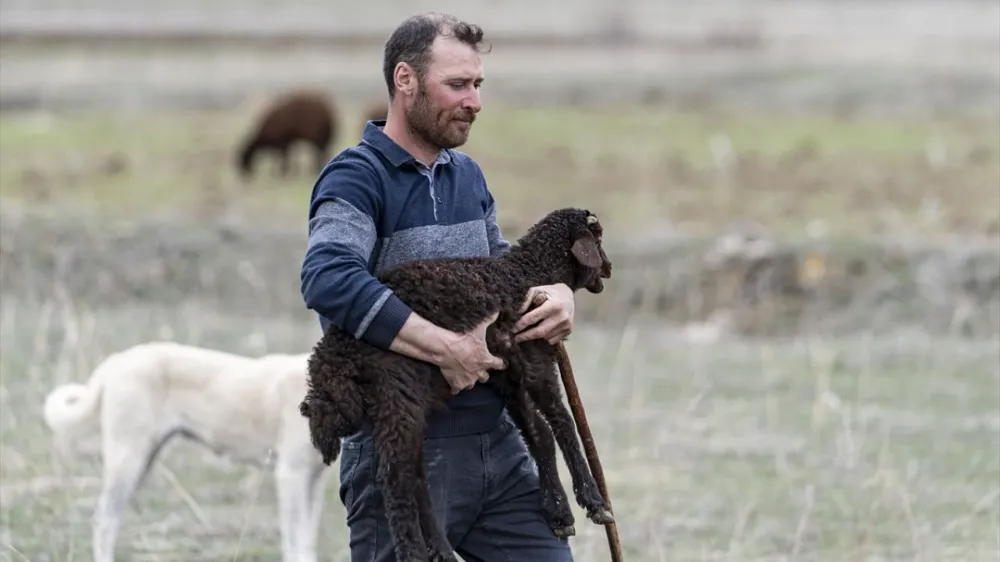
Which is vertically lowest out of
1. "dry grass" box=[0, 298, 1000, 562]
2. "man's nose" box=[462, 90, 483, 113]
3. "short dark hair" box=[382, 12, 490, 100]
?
"dry grass" box=[0, 298, 1000, 562]

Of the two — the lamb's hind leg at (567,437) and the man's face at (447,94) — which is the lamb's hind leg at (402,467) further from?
the man's face at (447,94)

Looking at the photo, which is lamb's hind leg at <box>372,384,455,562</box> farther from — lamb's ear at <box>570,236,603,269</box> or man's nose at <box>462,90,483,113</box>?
man's nose at <box>462,90,483,113</box>

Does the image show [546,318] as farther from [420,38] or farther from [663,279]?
[663,279]

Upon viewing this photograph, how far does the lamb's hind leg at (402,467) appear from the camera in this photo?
4324mm

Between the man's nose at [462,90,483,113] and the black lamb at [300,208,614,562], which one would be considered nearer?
the black lamb at [300,208,614,562]

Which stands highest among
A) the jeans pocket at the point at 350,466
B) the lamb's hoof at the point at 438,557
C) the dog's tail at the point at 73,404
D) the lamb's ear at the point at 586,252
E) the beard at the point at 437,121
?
the beard at the point at 437,121

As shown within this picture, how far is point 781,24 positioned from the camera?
57500 millimetres

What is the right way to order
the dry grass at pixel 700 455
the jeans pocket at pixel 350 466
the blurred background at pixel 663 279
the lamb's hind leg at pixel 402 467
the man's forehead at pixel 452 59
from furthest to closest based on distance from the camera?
Result: the blurred background at pixel 663 279, the dry grass at pixel 700 455, the jeans pocket at pixel 350 466, the man's forehead at pixel 452 59, the lamb's hind leg at pixel 402 467

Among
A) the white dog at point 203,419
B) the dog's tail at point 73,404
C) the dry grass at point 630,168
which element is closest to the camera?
the white dog at point 203,419

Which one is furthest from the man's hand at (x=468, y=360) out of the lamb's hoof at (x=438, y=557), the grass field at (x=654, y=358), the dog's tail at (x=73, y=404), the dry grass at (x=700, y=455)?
the dog's tail at (x=73, y=404)

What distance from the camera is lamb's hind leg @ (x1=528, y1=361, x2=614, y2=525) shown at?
15.0 feet

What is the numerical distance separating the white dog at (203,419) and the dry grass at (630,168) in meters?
9.51

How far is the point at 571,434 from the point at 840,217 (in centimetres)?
1464

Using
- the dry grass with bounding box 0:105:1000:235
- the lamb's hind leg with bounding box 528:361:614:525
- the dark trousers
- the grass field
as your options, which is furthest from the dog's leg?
the dry grass with bounding box 0:105:1000:235
